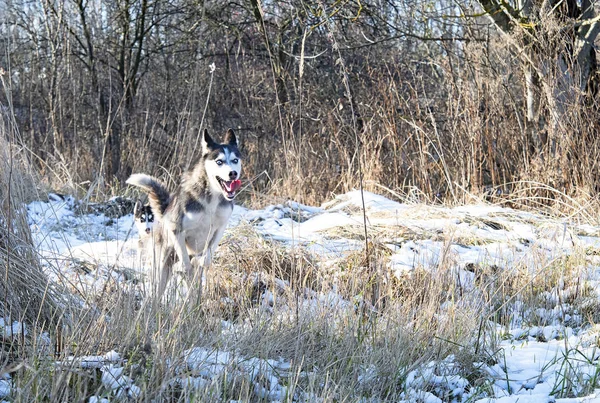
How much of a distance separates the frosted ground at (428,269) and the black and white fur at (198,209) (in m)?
0.32

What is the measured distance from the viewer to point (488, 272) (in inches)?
192

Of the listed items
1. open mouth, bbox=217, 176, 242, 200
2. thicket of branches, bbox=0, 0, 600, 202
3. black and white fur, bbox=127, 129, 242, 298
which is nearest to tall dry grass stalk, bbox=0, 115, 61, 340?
thicket of branches, bbox=0, 0, 600, 202

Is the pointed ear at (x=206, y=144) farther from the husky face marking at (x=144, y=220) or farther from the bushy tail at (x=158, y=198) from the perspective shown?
the husky face marking at (x=144, y=220)

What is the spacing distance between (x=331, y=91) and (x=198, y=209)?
251 inches

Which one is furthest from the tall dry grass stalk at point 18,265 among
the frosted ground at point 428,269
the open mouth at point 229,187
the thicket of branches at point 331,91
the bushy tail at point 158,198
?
the bushy tail at point 158,198

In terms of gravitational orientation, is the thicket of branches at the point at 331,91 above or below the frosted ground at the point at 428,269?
above

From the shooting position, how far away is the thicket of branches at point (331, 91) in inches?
284

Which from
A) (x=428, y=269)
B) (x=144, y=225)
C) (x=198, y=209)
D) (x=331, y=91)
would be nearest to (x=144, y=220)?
(x=144, y=225)

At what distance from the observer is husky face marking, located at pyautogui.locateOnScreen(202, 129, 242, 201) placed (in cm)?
499

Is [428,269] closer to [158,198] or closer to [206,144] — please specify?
[206,144]

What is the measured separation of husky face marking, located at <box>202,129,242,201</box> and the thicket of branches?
0.95 feet

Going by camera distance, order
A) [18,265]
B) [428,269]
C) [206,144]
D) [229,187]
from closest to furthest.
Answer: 1. [18,265]
2. [428,269]
3. [229,187]
4. [206,144]

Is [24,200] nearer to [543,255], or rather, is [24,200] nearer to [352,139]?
[543,255]

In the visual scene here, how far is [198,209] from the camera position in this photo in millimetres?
5148
